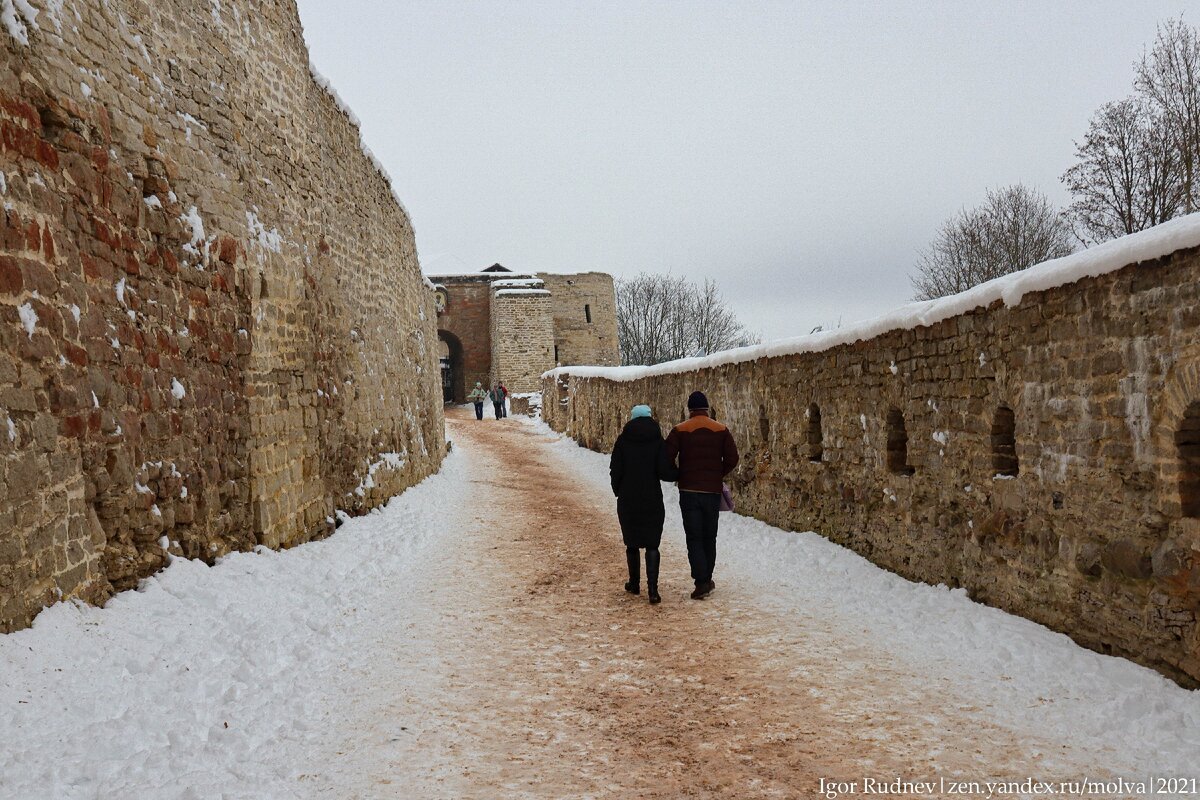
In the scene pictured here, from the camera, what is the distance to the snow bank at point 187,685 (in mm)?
3463

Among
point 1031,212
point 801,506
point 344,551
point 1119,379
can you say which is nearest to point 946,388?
point 1119,379

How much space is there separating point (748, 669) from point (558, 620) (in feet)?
5.58

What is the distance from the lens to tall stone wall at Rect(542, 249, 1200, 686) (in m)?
4.29

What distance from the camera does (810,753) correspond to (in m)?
3.87

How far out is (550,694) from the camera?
4.69m

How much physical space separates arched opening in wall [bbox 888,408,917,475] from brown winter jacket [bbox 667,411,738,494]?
1.51 m

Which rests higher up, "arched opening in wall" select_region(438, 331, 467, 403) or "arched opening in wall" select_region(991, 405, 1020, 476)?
"arched opening in wall" select_region(438, 331, 467, 403)

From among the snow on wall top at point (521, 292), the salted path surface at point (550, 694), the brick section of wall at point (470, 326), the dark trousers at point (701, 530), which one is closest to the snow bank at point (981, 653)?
the salted path surface at point (550, 694)

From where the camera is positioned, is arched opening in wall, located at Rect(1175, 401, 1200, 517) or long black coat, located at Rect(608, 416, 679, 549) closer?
arched opening in wall, located at Rect(1175, 401, 1200, 517)

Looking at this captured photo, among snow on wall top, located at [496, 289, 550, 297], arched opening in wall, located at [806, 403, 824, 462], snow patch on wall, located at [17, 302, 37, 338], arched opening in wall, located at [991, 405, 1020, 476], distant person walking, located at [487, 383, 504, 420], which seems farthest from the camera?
snow on wall top, located at [496, 289, 550, 297]

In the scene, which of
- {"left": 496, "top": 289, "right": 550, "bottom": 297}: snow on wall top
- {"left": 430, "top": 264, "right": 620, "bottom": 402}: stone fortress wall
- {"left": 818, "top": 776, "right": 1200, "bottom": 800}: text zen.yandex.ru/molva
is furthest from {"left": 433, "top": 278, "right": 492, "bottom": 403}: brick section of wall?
{"left": 818, "top": 776, "right": 1200, "bottom": 800}: text zen.yandex.ru/molva

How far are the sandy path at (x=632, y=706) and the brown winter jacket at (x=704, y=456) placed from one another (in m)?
0.96

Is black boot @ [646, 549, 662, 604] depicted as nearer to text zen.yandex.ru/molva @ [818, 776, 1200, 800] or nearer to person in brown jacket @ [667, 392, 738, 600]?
person in brown jacket @ [667, 392, 738, 600]

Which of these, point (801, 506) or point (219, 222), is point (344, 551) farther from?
point (801, 506)
